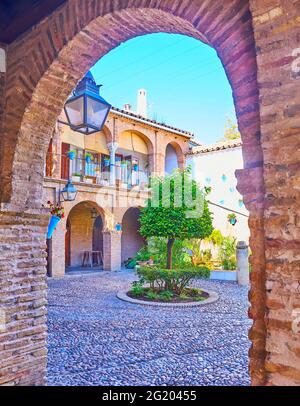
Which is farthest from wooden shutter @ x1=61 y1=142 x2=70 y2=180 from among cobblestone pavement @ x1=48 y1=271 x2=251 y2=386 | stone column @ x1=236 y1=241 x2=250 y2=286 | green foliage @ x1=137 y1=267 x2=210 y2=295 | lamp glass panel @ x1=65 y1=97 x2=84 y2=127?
lamp glass panel @ x1=65 y1=97 x2=84 y2=127

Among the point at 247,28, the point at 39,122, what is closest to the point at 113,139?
the point at 39,122

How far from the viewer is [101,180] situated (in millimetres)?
15320

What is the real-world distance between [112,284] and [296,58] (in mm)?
10565

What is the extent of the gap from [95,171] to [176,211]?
7.52 m

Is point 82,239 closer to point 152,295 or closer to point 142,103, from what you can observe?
point 152,295

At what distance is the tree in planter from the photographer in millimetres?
8789

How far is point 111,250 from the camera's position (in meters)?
15.1

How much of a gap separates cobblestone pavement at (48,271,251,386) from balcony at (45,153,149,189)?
6.19 m

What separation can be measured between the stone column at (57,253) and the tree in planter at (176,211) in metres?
4.83

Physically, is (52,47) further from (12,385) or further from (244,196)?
(12,385)

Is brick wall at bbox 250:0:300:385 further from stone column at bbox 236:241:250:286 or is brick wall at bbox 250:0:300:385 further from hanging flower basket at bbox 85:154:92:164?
hanging flower basket at bbox 85:154:92:164

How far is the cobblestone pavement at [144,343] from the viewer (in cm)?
381

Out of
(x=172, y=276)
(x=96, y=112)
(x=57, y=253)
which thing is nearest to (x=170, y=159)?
(x=57, y=253)

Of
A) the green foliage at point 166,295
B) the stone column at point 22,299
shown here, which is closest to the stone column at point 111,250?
the green foliage at point 166,295
